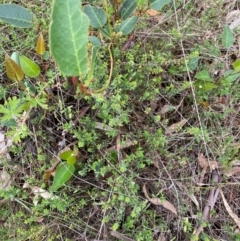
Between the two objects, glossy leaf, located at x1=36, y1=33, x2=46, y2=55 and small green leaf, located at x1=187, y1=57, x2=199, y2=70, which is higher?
glossy leaf, located at x1=36, y1=33, x2=46, y2=55

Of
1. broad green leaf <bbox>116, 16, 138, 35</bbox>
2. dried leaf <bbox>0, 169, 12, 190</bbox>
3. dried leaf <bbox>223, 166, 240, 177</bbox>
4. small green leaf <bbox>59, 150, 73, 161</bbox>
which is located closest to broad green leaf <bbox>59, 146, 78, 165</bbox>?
small green leaf <bbox>59, 150, 73, 161</bbox>

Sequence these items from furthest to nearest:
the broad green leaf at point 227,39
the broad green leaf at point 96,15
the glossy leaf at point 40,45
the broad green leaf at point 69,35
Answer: the broad green leaf at point 227,39
the glossy leaf at point 40,45
the broad green leaf at point 96,15
the broad green leaf at point 69,35

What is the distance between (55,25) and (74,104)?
27.5 inches

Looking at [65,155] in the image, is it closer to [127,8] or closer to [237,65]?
[127,8]

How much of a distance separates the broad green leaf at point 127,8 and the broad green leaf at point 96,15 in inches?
4.0

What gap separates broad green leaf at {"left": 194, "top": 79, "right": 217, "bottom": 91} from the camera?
1.32 m

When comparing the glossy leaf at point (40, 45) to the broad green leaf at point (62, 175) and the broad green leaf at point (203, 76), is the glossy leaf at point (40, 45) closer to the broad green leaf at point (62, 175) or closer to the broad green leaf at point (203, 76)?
the broad green leaf at point (62, 175)

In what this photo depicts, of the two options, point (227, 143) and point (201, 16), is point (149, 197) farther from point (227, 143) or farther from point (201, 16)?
point (201, 16)

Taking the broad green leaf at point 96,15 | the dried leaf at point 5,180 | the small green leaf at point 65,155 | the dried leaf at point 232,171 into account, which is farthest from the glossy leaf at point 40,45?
the dried leaf at point 232,171

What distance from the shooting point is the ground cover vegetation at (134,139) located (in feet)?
4.06

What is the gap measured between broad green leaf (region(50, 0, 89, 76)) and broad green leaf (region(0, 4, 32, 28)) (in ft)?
1.58

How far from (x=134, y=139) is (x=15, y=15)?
54 centimetres

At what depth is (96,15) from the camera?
42.4 inches

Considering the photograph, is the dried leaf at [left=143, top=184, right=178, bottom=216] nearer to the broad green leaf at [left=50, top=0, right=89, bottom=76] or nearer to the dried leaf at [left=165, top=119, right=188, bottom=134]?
the dried leaf at [left=165, top=119, right=188, bottom=134]
